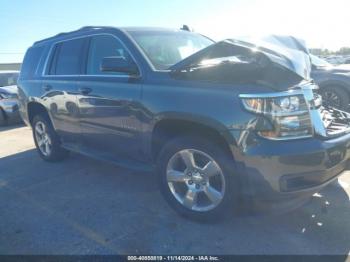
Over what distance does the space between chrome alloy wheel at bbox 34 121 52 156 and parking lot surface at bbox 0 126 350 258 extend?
1.06m

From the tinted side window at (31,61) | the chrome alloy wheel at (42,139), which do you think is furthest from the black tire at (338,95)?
the tinted side window at (31,61)

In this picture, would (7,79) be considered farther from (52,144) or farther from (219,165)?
(219,165)

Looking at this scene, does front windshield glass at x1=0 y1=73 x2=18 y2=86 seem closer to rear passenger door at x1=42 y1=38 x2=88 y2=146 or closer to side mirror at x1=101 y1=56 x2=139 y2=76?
rear passenger door at x1=42 y1=38 x2=88 y2=146

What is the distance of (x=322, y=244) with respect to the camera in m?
2.87

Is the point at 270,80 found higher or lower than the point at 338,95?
higher

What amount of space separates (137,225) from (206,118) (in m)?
1.30

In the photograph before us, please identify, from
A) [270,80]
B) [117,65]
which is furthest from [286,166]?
[117,65]

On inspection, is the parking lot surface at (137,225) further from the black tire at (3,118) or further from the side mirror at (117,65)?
the black tire at (3,118)

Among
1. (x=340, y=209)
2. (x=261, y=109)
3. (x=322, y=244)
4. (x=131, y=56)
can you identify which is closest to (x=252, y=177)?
(x=261, y=109)

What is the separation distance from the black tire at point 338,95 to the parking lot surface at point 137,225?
356cm

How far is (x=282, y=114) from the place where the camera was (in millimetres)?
2693

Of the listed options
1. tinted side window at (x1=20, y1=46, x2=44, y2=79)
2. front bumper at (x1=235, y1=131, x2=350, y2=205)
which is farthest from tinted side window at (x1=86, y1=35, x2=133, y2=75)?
front bumper at (x1=235, y1=131, x2=350, y2=205)

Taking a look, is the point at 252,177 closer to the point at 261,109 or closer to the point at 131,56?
the point at 261,109

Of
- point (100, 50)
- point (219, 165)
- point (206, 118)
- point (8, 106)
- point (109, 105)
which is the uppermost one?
point (100, 50)
